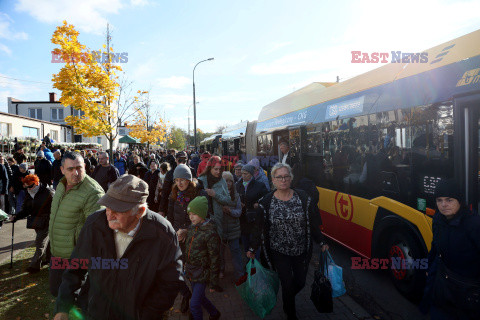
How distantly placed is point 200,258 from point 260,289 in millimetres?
766

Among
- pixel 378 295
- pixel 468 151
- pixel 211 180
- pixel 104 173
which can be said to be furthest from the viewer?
pixel 104 173

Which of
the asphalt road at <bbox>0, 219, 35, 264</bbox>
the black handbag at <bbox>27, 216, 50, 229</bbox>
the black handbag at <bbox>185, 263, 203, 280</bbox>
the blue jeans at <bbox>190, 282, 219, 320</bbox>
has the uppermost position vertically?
the black handbag at <bbox>27, 216, 50, 229</bbox>

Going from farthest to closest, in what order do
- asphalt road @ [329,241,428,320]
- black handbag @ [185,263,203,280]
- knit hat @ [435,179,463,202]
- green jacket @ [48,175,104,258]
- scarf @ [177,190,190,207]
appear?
1. scarf @ [177,190,190,207]
2. asphalt road @ [329,241,428,320]
3. black handbag @ [185,263,203,280]
4. green jacket @ [48,175,104,258]
5. knit hat @ [435,179,463,202]

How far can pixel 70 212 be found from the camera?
10.6 feet

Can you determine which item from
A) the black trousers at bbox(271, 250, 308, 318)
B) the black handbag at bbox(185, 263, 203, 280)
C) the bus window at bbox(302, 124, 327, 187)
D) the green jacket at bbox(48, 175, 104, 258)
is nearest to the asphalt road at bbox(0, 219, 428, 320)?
the black trousers at bbox(271, 250, 308, 318)

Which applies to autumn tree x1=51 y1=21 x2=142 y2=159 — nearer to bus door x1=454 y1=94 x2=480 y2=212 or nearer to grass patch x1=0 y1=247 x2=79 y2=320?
grass patch x1=0 y1=247 x2=79 y2=320

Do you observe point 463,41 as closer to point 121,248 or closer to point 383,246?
point 383,246

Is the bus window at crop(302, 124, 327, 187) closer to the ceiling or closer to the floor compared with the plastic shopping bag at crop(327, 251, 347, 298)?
closer to the ceiling

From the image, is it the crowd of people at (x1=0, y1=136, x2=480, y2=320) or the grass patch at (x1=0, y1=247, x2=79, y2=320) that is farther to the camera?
the grass patch at (x1=0, y1=247, x2=79, y2=320)

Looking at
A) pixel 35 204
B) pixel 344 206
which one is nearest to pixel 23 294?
pixel 35 204

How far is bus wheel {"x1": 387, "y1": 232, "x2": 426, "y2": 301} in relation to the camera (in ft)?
13.4

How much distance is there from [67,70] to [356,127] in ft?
28.2

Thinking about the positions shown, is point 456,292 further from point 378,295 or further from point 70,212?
point 70,212

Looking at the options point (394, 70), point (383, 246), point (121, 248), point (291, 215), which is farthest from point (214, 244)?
point (394, 70)
